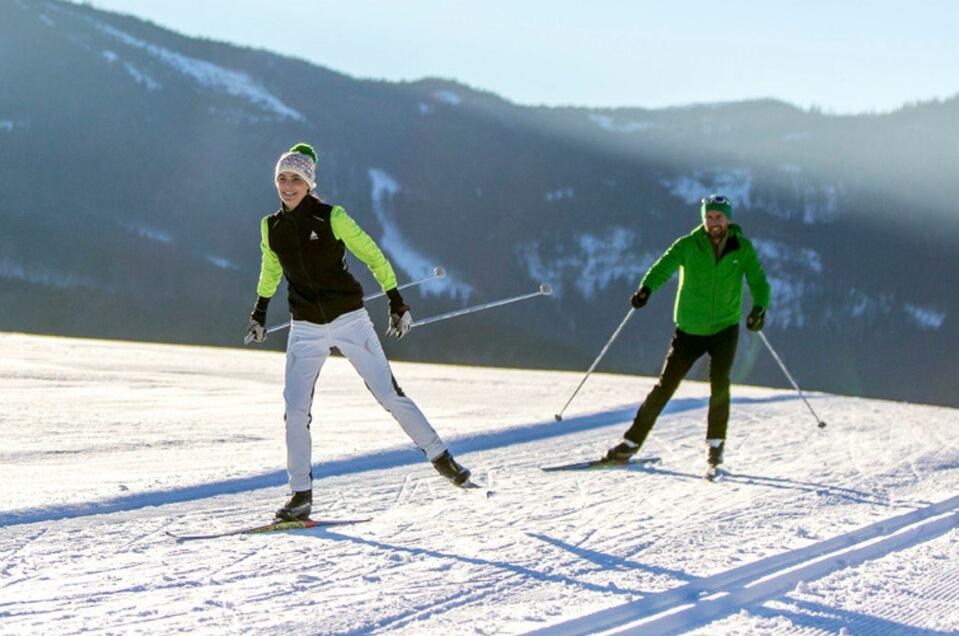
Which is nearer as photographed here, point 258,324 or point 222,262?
point 258,324

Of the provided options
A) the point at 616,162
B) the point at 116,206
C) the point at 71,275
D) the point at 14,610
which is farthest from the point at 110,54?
the point at 14,610

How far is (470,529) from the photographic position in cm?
447

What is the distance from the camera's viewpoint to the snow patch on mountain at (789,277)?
3413 inches

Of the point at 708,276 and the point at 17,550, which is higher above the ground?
the point at 708,276

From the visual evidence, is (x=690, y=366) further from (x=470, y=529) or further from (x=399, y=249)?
(x=399, y=249)

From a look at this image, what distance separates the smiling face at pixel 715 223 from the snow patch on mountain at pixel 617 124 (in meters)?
102

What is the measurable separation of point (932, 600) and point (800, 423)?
18.9ft

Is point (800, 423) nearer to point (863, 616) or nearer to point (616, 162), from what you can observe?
point (863, 616)

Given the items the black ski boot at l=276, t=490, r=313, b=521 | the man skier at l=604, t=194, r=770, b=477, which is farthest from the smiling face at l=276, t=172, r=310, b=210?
the man skier at l=604, t=194, r=770, b=477

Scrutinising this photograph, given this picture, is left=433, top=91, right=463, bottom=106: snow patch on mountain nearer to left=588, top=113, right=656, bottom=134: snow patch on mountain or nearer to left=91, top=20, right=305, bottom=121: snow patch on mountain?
left=588, top=113, right=656, bottom=134: snow patch on mountain

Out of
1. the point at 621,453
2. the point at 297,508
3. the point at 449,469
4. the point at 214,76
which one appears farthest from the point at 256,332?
the point at 214,76

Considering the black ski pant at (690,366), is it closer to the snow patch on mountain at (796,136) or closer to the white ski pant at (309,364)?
the white ski pant at (309,364)

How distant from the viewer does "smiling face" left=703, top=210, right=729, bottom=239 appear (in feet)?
19.6

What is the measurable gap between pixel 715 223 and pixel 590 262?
81.2 meters
